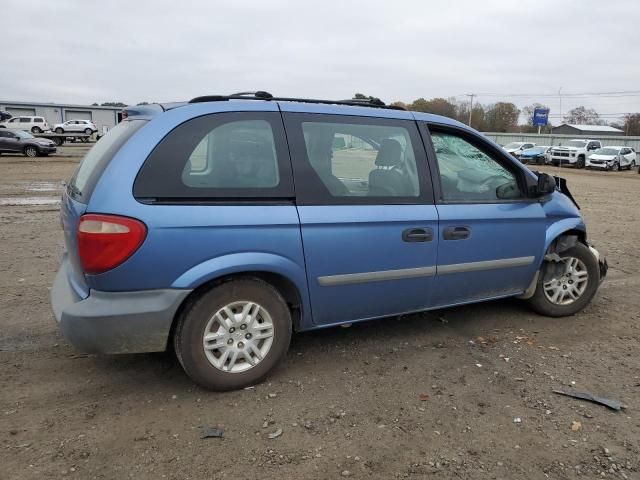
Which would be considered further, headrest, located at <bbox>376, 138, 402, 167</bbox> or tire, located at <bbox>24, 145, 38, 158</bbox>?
tire, located at <bbox>24, 145, 38, 158</bbox>

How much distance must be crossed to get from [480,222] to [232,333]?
79.1 inches

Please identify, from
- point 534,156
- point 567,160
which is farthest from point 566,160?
point 534,156

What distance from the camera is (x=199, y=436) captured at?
2.76 metres

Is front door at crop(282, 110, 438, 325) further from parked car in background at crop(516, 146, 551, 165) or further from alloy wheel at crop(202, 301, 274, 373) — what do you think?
parked car in background at crop(516, 146, 551, 165)

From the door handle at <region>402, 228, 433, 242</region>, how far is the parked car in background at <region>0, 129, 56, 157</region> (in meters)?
26.6

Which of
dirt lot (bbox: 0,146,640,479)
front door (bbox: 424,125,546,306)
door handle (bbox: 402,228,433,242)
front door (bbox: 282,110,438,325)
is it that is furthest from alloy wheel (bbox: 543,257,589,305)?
door handle (bbox: 402,228,433,242)

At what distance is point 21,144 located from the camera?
25.3 metres

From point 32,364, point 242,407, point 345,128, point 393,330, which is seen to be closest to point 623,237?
point 393,330

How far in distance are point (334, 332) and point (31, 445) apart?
2.28 metres

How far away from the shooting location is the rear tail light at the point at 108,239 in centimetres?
271

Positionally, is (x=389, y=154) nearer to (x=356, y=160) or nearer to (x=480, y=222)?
(x=356, y=160)

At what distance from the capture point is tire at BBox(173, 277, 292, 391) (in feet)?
9.82

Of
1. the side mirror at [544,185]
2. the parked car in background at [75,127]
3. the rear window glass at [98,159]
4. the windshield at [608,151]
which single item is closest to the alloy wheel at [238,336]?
the rear window glass at [98,159]

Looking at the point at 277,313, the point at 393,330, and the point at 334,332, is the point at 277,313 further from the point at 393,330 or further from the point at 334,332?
the point at 393,330
